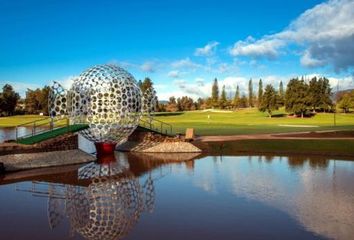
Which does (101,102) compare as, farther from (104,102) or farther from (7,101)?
(7,101)

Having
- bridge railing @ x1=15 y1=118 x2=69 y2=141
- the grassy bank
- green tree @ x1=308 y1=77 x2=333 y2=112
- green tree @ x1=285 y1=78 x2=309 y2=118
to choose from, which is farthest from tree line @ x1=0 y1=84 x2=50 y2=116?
green tree @ x1=308 y1=77 x2=333 y2=112

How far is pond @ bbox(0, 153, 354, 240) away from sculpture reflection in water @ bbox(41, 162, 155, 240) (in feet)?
0.10

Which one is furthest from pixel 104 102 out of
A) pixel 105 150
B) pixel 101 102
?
pixel 105 150

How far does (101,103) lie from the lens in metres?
25.2

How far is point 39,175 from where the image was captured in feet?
66.1

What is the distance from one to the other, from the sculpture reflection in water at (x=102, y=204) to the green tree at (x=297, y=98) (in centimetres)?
6362

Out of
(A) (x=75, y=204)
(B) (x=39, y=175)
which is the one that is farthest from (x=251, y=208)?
(B) (x=39, y=175)

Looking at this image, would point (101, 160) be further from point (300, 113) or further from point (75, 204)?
point (300, 113)

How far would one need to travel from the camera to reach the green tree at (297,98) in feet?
254

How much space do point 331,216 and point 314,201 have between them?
1.94 m

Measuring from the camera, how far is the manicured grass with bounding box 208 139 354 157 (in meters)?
28.3

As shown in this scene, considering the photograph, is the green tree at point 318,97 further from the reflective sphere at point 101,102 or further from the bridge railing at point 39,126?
the reflective sphere at point 101,102

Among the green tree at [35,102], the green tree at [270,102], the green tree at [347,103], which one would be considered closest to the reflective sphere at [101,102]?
the green tree at [270,102]

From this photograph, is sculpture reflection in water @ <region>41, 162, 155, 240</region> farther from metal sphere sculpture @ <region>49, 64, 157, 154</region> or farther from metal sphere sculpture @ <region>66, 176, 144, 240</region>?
metal sphere sculpture @ <region>49, 64, 157, 154</region>
